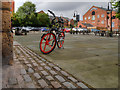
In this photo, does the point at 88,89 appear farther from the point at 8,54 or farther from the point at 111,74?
the point at 8,54

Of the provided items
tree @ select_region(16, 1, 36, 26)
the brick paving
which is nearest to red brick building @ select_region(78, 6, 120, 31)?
tree @ select_region(16, 1, 36, 26)

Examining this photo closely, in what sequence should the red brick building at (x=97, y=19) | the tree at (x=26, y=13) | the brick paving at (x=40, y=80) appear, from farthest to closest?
1. the tree at (x=26, y=13)
2. the red brick building at (x=97, y=19)
3. the brick paving at (x=40, y=80)

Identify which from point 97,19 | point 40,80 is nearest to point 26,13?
point 97,19

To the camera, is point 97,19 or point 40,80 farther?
point 97,19

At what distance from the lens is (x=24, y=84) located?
227 cm

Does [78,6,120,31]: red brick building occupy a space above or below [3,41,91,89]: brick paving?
above

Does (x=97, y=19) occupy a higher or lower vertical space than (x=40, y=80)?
higher

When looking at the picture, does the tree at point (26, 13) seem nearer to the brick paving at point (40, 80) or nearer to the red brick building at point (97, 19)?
the red brick building at point (97, 19)

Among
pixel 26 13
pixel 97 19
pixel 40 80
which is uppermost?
pixel 26 13

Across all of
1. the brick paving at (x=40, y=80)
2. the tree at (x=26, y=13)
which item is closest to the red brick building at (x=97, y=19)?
the tree at (x=26, y=13)

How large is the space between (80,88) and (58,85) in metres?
0.38

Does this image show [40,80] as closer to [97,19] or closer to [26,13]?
[97,19]

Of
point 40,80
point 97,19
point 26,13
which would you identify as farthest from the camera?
point 26,13

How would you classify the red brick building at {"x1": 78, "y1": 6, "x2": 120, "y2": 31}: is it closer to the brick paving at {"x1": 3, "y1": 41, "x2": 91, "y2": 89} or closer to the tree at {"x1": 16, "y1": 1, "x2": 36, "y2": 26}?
the tree at {"x1": 16, "y1": 1, "x2": 36, "y2": 26}
